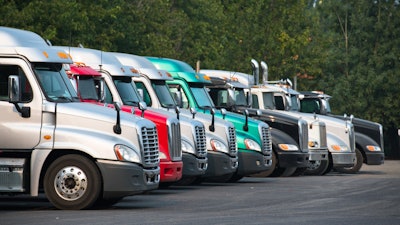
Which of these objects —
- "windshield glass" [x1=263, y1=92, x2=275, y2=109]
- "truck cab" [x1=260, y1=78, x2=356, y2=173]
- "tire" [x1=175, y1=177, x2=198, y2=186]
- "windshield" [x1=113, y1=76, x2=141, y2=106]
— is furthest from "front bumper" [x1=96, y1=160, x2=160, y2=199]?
"truck cab" [x1=260, y1=78, x2=356, y2=173]

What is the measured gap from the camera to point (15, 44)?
1981cm

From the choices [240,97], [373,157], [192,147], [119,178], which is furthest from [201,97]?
[373,157]

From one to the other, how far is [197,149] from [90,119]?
616 cm

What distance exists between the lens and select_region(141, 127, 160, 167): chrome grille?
2006cm

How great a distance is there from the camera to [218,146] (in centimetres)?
2736

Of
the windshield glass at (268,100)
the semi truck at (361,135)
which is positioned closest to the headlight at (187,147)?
the windshield glass at (268,100)

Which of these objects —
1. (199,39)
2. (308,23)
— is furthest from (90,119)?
(308,23)

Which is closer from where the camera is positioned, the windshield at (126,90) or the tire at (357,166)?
the windshield at (126,90)

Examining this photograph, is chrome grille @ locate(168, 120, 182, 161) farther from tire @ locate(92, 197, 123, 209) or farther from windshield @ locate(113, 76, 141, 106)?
tire @ locate(92, 197, 123, 209)

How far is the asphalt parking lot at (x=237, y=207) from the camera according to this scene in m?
17.9

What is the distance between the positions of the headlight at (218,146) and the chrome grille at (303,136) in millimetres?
6224

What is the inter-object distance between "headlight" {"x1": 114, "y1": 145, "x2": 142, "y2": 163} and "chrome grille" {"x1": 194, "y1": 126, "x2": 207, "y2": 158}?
18.6ft

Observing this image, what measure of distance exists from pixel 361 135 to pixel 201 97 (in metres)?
11.9

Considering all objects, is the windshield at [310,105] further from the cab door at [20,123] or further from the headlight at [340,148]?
the cab door at [20,123]
